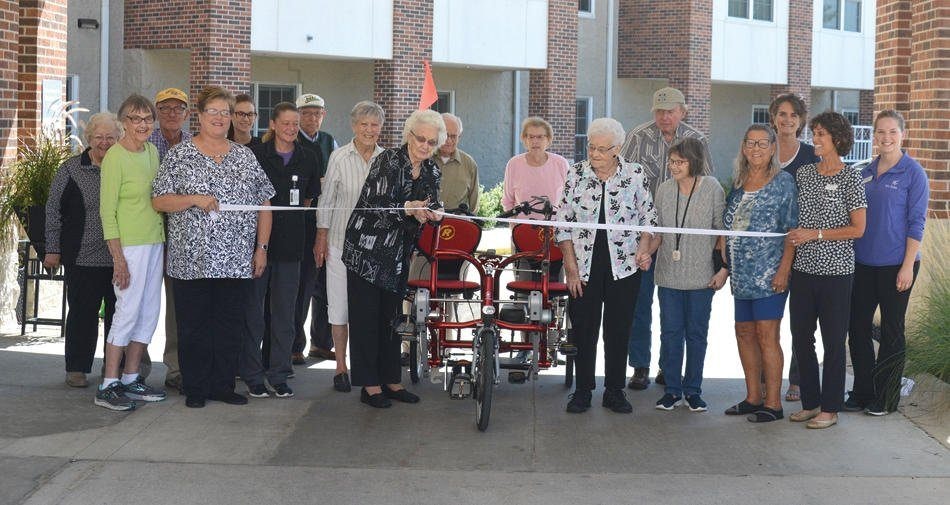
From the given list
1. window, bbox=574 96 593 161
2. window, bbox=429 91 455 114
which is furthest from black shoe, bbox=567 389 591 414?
window, bbox=574 96 593 161

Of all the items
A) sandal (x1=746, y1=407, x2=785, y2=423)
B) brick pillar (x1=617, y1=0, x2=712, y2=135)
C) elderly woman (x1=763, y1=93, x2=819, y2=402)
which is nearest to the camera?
sandal (x1=746, y1=407, x2=785, y2=423)

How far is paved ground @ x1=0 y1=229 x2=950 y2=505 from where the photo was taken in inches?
266

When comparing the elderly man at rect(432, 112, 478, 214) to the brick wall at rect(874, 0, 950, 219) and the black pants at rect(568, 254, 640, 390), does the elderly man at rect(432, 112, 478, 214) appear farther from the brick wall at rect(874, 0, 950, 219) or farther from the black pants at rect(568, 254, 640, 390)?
the brick wall at rect(874, 0, 950, 219)

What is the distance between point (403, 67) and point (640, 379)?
17.5 metres

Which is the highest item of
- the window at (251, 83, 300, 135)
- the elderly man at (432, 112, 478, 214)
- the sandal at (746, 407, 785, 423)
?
the window at (251, 83, 300, 135)

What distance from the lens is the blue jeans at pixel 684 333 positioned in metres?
8.80

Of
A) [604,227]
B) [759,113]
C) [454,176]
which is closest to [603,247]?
[604,227]

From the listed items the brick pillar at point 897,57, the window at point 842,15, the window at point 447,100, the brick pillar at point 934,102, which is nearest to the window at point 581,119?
the window at point 447,100

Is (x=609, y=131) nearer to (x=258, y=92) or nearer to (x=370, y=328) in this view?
(x=370, y=328)

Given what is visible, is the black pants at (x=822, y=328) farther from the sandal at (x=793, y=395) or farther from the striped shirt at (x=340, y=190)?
the striped shirt at (x=340, y=190)

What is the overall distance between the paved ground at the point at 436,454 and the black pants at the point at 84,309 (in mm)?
255

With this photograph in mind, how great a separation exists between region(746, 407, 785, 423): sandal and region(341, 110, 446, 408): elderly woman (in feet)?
7.64

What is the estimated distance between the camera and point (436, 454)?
7602mm

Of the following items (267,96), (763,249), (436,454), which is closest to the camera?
(436,454)
